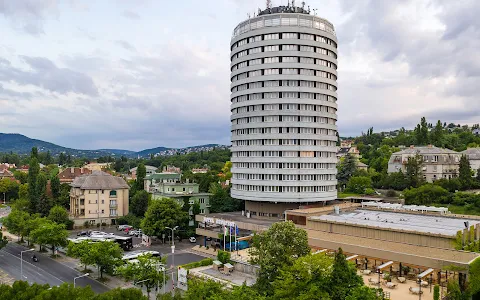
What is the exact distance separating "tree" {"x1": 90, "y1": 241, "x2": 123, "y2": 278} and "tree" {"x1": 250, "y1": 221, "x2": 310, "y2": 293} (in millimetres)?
24606

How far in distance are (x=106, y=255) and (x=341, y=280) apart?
3828 cm

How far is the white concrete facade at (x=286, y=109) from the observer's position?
86.1 meters

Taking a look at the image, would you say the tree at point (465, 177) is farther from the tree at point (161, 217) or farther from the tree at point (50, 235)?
the tree at point (50, 235)

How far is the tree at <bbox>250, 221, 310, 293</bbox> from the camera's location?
1743 inches

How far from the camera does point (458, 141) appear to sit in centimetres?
17438

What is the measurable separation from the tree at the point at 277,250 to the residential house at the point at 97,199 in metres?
79.2

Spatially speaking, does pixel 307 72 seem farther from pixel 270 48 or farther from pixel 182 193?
pixel 182 193

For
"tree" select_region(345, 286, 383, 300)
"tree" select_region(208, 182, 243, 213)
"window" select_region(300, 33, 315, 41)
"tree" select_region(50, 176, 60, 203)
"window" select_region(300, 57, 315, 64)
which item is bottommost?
"tree" select_region(345, 286, 383, 300)

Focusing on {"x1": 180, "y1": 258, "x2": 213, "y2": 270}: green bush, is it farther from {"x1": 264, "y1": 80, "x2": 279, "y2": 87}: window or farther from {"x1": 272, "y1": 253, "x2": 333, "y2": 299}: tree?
{"x1": 264, "y1": 80, "x2": 279, "y2": 87}: window

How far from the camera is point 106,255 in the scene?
6062cm

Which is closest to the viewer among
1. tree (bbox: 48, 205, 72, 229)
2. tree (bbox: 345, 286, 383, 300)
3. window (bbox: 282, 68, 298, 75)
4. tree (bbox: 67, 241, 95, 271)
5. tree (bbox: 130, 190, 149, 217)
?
tree (bbox: 345, 286, 383, 300)

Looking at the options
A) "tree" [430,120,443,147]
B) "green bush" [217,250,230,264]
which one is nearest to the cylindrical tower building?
"green bush" [217,250,230,264]

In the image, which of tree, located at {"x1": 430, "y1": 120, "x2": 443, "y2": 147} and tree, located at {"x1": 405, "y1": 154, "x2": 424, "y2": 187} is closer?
tree, located at {"x1": 405, "y1": 154, "x2": 424, "y2": 187}

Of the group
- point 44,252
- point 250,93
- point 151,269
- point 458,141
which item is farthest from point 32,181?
point 458,141
